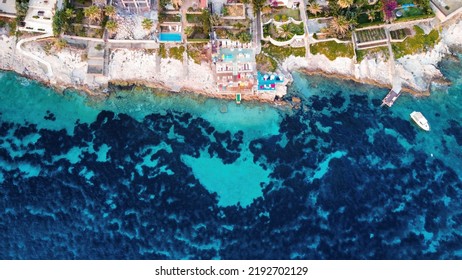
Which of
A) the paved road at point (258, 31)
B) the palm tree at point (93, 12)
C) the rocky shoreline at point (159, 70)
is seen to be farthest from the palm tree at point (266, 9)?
the palm tree at point (93, 12)

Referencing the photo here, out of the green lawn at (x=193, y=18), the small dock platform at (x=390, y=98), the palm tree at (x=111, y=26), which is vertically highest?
the green lawn at (x=193, y=18)

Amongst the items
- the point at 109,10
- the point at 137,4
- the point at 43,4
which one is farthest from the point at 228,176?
the point at 43,4

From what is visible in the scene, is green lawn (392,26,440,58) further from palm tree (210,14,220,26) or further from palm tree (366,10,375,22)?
palm tree (210,14,220,26)

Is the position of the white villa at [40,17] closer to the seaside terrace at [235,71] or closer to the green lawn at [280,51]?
the seaside terrace at [235,71]

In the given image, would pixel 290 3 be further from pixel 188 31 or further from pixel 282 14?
pixel 188 31

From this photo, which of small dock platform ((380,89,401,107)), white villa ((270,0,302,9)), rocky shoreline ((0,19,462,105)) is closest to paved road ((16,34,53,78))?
rocky shoreline ((0,19,462,105))
